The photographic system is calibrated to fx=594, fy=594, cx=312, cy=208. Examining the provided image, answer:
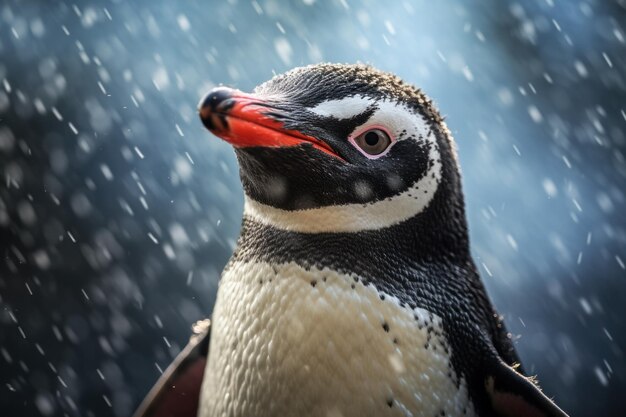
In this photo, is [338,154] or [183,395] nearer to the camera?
[338,154]

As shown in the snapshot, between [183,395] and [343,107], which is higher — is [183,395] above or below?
below

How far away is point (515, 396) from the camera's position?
0.86 m

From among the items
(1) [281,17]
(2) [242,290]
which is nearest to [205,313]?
(1) [281,17]

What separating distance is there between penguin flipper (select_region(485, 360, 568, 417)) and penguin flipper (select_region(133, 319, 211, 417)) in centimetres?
51

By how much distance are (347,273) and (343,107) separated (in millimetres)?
235

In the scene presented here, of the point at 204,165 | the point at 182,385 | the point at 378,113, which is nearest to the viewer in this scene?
the point at 378,113

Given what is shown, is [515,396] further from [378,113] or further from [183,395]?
[183,395]

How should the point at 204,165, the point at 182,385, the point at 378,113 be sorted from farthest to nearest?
the point at 204,165 < the point at 182,385 < the point at 378,113

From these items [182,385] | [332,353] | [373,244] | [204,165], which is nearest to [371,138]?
[373,244]

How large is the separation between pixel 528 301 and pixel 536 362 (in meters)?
0.46

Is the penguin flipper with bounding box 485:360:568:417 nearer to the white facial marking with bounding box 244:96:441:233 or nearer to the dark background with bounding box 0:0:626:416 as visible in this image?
the white facial marking with bounding box 244:96:441:233

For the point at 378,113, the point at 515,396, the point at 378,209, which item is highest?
the point at 378,113

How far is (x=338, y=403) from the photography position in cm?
80

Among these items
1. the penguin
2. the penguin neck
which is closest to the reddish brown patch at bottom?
the penguin
